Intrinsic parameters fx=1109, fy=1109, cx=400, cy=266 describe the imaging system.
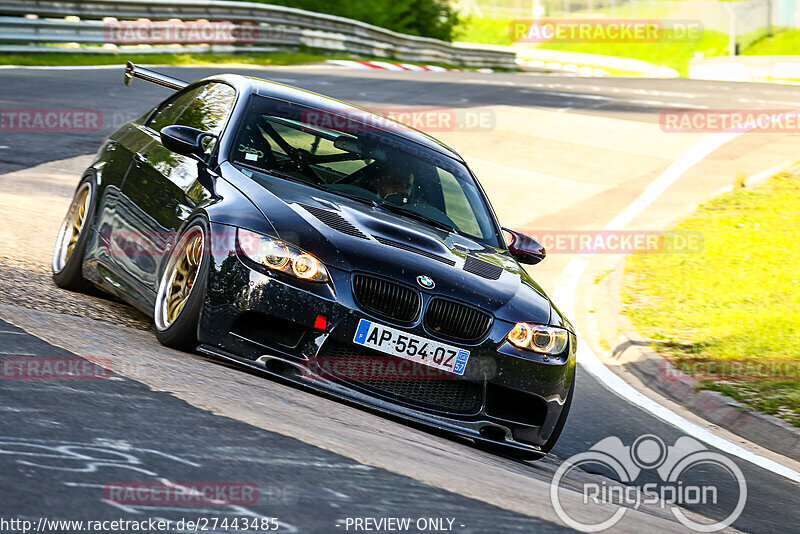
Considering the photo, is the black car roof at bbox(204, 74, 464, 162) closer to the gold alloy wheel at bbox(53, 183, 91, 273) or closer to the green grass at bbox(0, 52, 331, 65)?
the gold alloy wheel at bbox(53, 183, 91, 273)

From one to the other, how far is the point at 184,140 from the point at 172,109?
1312 millimetres

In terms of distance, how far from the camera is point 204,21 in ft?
86.0

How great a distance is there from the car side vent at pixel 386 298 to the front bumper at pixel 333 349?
0.05 m

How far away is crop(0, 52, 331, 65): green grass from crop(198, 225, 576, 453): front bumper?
54.4 ft

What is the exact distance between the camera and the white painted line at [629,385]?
7122 millimetres

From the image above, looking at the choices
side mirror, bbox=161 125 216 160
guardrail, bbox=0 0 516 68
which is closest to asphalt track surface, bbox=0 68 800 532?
side mirror, bbox=161 125 216 160

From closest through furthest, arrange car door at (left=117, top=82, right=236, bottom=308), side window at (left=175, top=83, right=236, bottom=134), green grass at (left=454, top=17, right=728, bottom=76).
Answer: car door at (left=117, top=82, right=236, bottom=308), side window at (left=175, top=83, right=236, bottom=134), green grass at (left=454, top=17, right=728, bottom=76)

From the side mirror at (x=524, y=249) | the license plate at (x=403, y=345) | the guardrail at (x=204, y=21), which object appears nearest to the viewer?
the license plate at (x=403, y=345)

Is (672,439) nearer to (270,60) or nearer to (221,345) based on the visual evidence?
(221,345)

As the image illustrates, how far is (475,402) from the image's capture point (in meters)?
5.64

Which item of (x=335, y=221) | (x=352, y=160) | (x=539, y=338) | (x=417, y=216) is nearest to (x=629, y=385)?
(x=417, y=216)

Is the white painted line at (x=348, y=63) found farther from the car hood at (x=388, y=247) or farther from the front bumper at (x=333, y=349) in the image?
the front bumper at (x=333, y=349)

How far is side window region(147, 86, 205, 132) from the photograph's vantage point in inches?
294

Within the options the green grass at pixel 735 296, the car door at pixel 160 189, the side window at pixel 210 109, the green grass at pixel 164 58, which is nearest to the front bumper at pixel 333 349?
the car door at pixel 160 189
